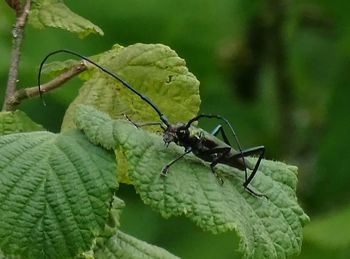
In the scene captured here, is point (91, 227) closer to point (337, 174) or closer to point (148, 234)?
point (148, 234)

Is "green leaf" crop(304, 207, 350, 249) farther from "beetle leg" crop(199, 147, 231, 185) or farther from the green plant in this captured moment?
"beetle leg" crop(199, 147, 231, 185)

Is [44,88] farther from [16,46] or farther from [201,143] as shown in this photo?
[201,143]

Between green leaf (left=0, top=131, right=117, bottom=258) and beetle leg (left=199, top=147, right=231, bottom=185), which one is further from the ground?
beetle leg (left=199, top=147, right=231, bottom=185)

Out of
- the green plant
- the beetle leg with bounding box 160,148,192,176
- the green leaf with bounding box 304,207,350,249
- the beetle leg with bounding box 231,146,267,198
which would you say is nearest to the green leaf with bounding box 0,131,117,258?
the green plant

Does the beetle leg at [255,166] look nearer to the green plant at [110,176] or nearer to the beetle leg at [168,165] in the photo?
the green plant at [110,176]

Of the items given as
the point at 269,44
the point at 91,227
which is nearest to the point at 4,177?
the point at 91,227

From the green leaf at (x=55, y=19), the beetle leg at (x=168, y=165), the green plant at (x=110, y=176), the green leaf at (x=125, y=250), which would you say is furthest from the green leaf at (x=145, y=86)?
the green leaf at (x=125, y=250)
